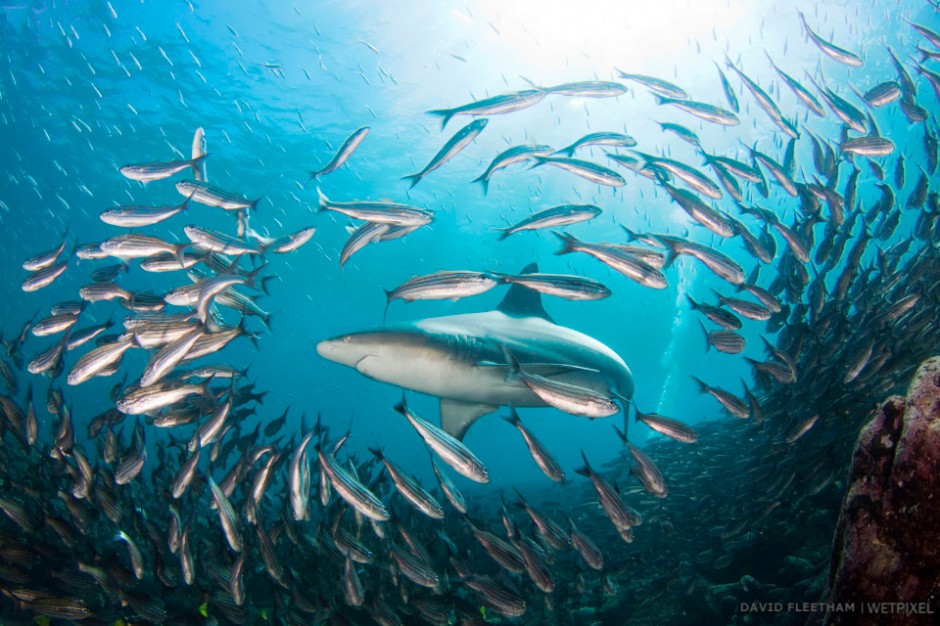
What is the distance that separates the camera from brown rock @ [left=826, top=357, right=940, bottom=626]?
1649 mm

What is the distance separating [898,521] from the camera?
5.70 ft

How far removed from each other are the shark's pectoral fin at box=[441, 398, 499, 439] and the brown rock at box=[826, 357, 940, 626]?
4.89 m

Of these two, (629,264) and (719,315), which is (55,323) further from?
(719,315)

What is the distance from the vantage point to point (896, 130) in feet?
72.0

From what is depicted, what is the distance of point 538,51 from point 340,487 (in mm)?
23796

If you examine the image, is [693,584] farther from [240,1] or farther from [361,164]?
[361,164]

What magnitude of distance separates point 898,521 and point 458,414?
17.5 feet

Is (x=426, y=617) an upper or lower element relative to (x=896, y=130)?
lower

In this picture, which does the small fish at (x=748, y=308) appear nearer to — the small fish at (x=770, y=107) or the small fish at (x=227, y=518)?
the small fish at (x=770, y=107)

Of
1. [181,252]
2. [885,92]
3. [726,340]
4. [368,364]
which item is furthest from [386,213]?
[885,92]

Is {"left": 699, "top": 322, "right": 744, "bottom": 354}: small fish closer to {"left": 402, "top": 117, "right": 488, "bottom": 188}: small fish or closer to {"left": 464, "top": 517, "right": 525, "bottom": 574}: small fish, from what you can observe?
{"left": 464, "top": 517, "right": 525, "bottom": 574}: small fish

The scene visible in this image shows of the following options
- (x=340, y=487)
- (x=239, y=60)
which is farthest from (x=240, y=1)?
(x=340, y=487)

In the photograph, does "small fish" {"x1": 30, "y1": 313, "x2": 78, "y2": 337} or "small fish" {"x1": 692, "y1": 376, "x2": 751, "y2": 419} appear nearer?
"small fish" {"x1": 30, "y1": 313, "x2": 78, "y2": 337}

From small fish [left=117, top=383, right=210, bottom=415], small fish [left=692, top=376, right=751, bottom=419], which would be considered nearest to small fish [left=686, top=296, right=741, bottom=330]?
small fish [left=692, top=376, right=751, bottom=419]
